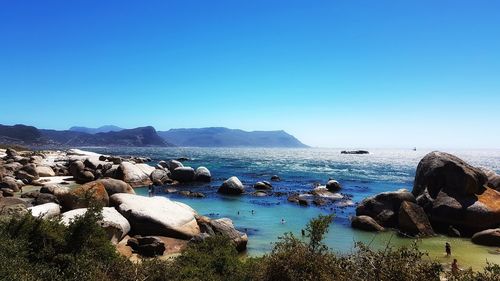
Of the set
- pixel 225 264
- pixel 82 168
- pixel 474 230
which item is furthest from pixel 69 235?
pixel 82 168

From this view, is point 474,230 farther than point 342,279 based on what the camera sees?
Yes

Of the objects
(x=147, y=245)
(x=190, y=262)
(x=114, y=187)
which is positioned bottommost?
(x=147, y=245)

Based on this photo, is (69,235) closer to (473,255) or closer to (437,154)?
(473,255)

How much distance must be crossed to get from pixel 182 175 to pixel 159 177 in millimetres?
3737

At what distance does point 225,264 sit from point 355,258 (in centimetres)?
479

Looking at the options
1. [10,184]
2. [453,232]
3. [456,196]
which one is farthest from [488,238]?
[10,184]

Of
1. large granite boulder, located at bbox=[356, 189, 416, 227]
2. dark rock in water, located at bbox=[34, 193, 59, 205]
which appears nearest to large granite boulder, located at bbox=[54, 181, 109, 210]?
dark rock in water, located at bbox=[34, 193, 59, 205]

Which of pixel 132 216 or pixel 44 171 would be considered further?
pixel 44 171

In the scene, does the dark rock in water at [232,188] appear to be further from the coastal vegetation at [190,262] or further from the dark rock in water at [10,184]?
the coastal vegetation at [190,262]

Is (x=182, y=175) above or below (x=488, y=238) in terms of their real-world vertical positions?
above

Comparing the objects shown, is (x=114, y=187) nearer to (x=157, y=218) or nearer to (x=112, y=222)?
(x=157, y=218)

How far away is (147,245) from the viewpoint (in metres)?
19.7

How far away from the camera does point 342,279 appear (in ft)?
33.3

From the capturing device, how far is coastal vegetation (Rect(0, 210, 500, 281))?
9.27 metres
